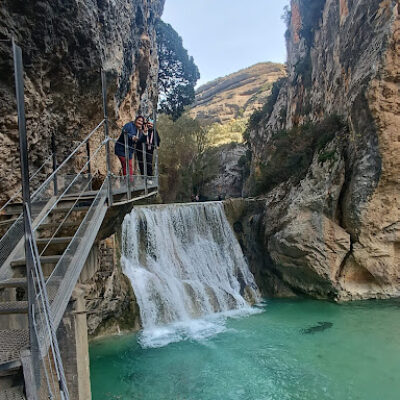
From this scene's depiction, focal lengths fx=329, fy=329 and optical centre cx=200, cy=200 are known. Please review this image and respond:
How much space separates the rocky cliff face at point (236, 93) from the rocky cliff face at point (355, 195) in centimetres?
4335

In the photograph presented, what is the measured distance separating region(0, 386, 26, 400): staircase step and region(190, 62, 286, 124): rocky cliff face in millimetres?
55764

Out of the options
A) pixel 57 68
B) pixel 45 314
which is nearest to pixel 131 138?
pixel 57 68

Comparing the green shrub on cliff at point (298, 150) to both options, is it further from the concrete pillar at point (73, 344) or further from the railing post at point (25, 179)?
the railing post at point (25, 179)

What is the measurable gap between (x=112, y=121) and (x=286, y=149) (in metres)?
10.3

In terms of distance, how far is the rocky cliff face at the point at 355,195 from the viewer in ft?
39.4

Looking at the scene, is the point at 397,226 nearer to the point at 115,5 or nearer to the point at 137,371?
the point at 137,371

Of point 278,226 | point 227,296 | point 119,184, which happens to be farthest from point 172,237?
point 119,184

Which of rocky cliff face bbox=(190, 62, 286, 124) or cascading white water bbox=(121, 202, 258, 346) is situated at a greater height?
rocky cliff face bbox=(190, 62, 286, 124)

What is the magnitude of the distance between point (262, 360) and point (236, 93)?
214ft

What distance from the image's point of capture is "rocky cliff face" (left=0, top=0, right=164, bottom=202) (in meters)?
5.48

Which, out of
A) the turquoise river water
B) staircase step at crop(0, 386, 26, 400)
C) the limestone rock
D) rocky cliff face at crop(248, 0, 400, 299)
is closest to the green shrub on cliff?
rocky cliff face at crop(248, 0, 400, 299)

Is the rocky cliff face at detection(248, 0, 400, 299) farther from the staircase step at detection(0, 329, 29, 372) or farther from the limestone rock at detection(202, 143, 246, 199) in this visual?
the limestone rock at detection(202, 143, 246, 199)

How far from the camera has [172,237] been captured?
13.7 m

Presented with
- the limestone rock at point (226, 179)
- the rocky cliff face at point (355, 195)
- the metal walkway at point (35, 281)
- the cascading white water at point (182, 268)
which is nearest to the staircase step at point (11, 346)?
the metal walkway at point (35, 281)
